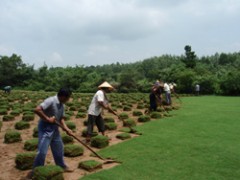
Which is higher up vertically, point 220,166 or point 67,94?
point 67,94

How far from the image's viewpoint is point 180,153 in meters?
7.56

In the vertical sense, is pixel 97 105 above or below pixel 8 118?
above

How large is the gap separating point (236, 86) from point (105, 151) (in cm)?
2824

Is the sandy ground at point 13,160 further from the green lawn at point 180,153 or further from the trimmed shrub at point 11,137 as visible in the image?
the green lawn at point 180,153

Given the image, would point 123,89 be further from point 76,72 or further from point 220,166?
point 220,166

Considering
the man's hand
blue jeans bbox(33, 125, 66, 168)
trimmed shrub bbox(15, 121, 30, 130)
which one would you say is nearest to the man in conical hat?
blue jeans bbox(33, 125, 66, 168)

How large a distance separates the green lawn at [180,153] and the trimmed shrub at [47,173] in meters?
0.59

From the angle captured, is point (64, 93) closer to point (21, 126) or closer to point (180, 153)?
point (180, 153)

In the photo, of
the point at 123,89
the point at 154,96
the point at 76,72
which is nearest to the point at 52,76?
the point at 76,72

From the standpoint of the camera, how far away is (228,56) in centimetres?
7488

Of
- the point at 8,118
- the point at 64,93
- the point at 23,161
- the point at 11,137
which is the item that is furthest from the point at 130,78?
the point at 64,93

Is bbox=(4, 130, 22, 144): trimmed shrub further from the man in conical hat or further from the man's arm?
the man's arm

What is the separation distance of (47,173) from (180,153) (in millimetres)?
3602

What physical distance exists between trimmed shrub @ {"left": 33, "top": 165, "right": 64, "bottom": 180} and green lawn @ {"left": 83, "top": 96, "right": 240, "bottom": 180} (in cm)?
59
